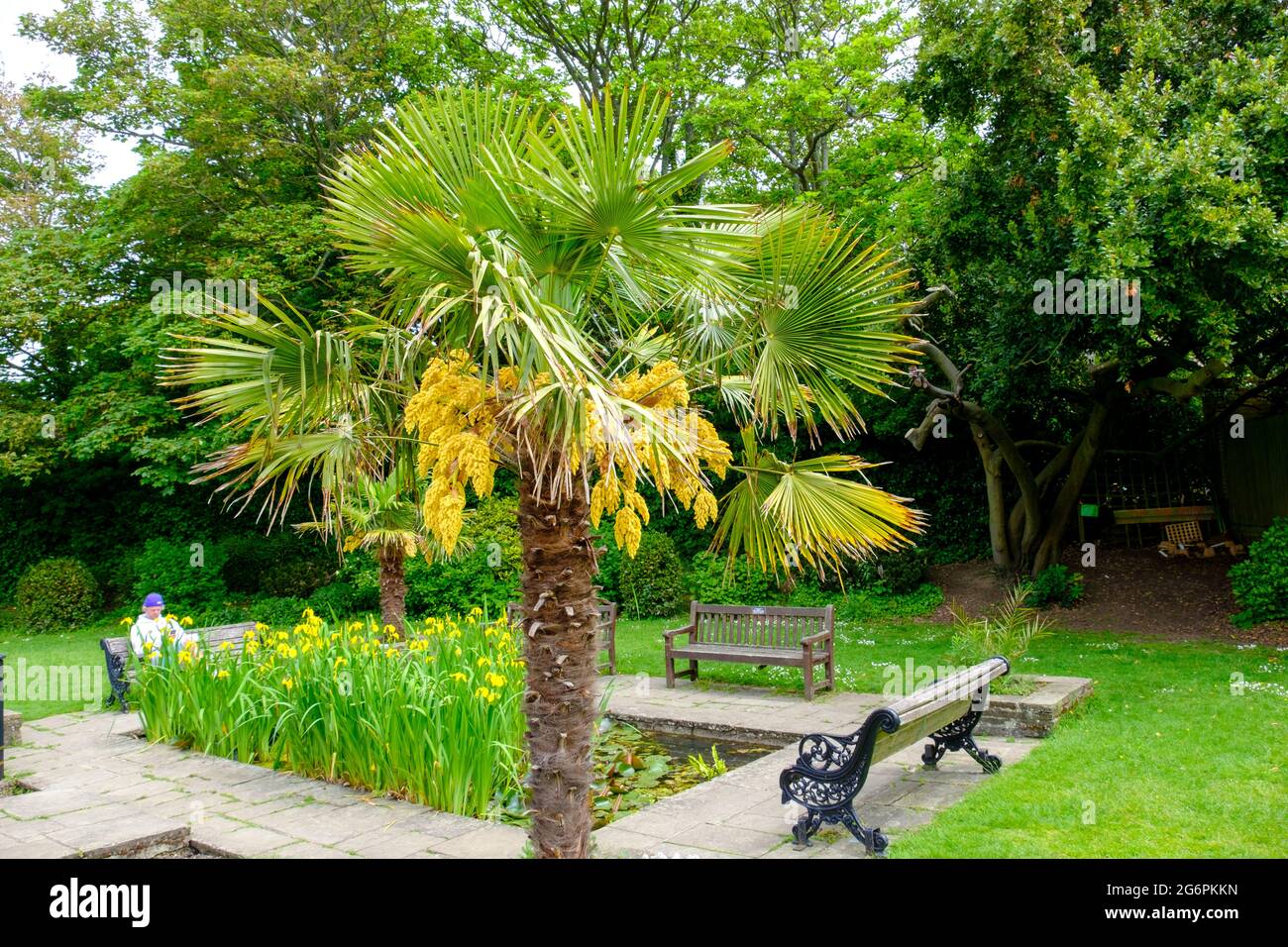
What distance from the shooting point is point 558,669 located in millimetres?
3984

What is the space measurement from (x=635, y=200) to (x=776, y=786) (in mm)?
3994

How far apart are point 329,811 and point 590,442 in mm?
3394

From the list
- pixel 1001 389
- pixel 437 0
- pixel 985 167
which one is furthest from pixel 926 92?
pixel 437 0

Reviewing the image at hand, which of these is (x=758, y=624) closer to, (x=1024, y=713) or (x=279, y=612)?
(x=1024, y=713)

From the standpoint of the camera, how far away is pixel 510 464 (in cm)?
429

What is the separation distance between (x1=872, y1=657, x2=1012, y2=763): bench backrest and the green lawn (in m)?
0.45

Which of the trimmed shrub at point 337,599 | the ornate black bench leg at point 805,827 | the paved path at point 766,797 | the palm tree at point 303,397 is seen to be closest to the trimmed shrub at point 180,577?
the trimmed shrub at point 337,599

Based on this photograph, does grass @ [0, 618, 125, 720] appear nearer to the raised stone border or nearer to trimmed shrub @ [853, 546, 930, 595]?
the raised stone border

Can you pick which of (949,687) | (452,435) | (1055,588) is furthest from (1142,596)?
(452,435)

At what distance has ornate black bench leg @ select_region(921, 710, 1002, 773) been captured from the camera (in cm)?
582

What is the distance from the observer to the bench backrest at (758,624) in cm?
955

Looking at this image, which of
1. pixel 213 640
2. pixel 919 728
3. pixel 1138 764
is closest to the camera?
pixel 919 728

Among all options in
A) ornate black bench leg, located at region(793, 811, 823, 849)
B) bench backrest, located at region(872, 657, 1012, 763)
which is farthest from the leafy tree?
ornate black bench leg, located at region(793, 811, 823, 849)

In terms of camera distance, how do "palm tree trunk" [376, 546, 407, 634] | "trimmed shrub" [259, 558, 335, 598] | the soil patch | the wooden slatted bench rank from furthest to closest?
"trimmed shrub" [259, 558, 335, 598] → the soil patch → "palm tree trunk" [376, 546, 407, 634] → the wooden slatted bench
